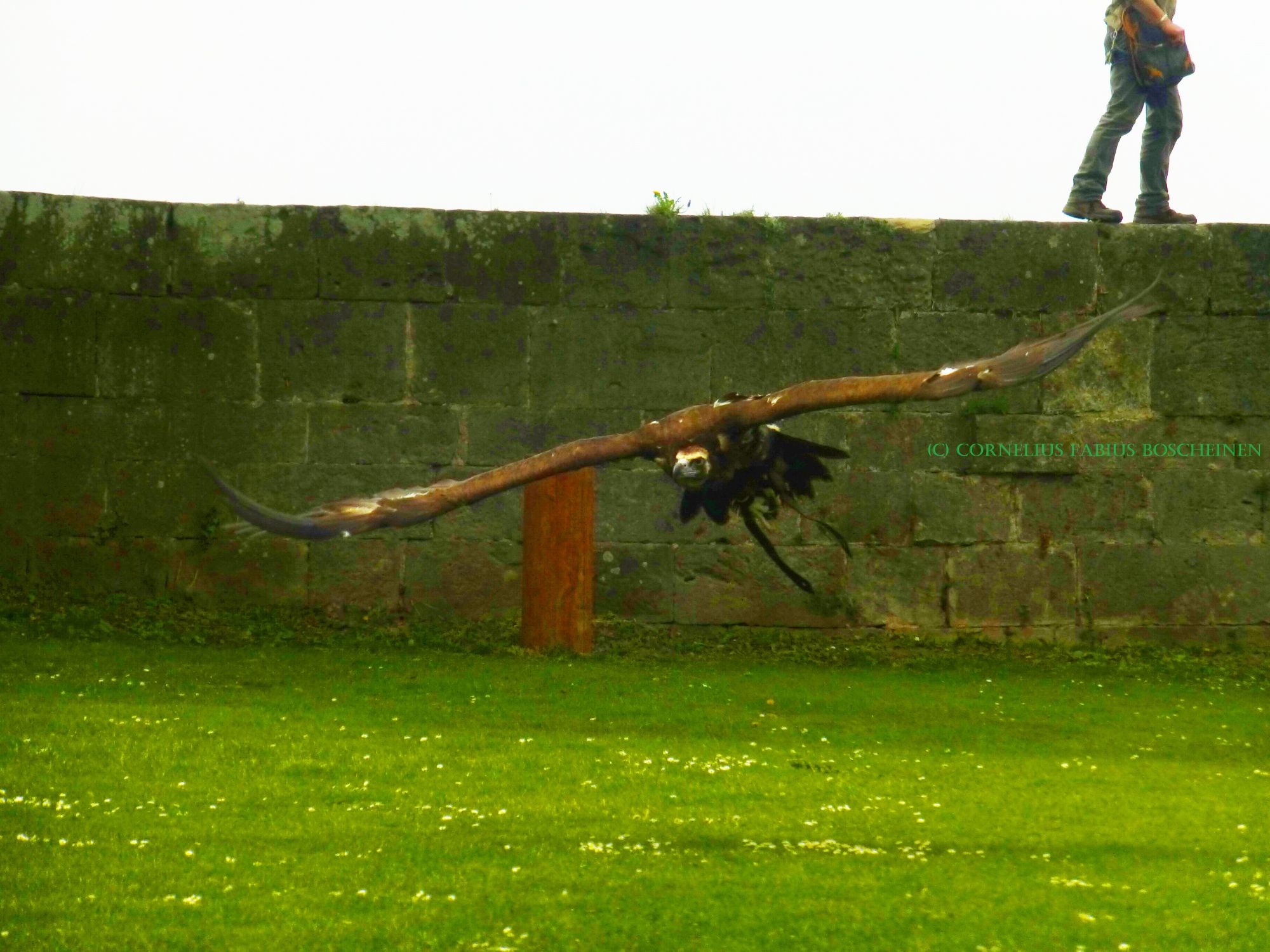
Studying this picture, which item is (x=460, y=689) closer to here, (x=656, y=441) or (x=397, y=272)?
(x=397, y=272)

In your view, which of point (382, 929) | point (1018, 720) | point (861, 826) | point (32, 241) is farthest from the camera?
point (32, 241)

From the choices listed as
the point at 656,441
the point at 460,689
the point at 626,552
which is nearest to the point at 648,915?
the point at 656,441

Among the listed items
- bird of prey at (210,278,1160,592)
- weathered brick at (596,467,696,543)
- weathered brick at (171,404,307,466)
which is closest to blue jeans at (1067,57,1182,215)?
weathered brick at (596,467,696,543)

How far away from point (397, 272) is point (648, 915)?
23.0 feet

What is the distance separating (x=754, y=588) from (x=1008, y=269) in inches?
102

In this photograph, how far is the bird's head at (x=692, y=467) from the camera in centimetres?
572

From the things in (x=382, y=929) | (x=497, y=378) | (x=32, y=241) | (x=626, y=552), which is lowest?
(x=382, y=929)

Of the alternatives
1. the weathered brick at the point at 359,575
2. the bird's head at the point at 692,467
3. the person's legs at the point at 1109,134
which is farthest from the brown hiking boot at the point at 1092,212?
the bird's head at the point at 692,467

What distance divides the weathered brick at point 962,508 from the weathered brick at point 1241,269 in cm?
185

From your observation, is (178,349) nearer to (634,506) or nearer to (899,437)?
(634,506)

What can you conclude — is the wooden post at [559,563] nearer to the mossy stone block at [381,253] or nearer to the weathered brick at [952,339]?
the mossy stone block at [381,253]

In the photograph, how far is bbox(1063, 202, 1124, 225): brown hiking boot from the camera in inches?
479

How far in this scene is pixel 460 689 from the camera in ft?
31.7

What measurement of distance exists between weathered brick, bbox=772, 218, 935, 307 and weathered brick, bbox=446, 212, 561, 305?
1455mm
